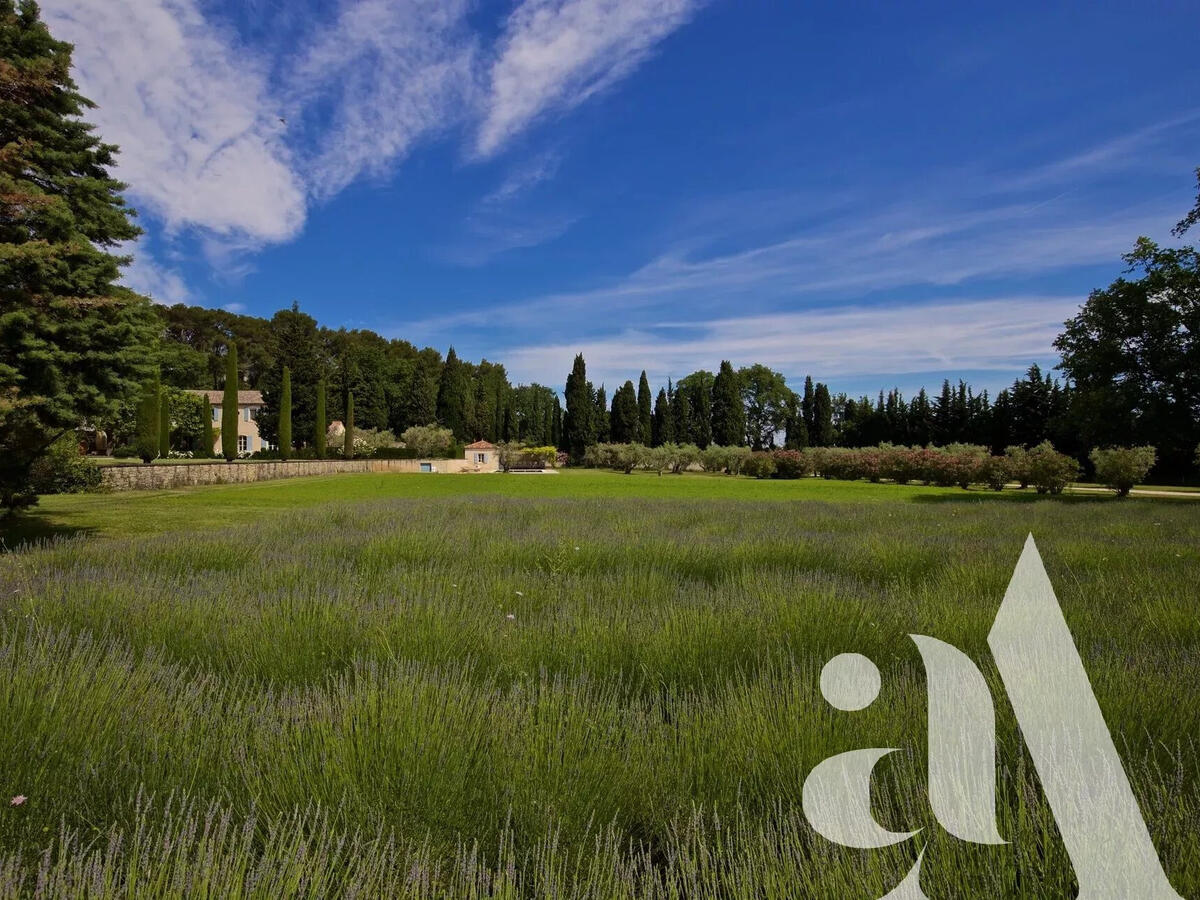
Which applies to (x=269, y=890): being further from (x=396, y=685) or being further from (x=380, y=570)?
(x=380, y=570)

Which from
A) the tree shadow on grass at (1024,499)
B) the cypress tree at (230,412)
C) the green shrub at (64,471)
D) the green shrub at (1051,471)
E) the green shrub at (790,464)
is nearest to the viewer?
the green shrub at (64,471)

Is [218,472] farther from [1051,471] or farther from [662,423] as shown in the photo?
[662,423]

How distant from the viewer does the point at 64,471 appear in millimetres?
15703

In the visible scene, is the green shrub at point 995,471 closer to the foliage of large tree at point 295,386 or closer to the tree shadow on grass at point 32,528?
the tree shadow on grass at point 32,528

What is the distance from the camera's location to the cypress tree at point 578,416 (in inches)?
2394

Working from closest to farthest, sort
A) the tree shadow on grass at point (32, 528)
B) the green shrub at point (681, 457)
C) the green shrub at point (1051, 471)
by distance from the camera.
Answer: the tree shadow on grass at point (32, 528) < the green shrub at point (1051, 471) < the green shrub at point (681, 457)

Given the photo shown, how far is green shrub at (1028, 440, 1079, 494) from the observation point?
76.0 feet

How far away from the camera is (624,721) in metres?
2.14

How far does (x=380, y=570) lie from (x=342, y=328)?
84.2 meters

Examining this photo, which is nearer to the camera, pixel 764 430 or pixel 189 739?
pixel 189 739

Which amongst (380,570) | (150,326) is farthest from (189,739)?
(150,326)

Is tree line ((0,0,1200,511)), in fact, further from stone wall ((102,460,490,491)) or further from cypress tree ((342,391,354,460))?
stone wall ((102,460,490,491))

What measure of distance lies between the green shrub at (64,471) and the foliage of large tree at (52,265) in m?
2.04

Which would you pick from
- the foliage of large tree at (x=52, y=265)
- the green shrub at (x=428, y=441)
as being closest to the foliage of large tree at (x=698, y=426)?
the green shrub at (x=428, y=441)
